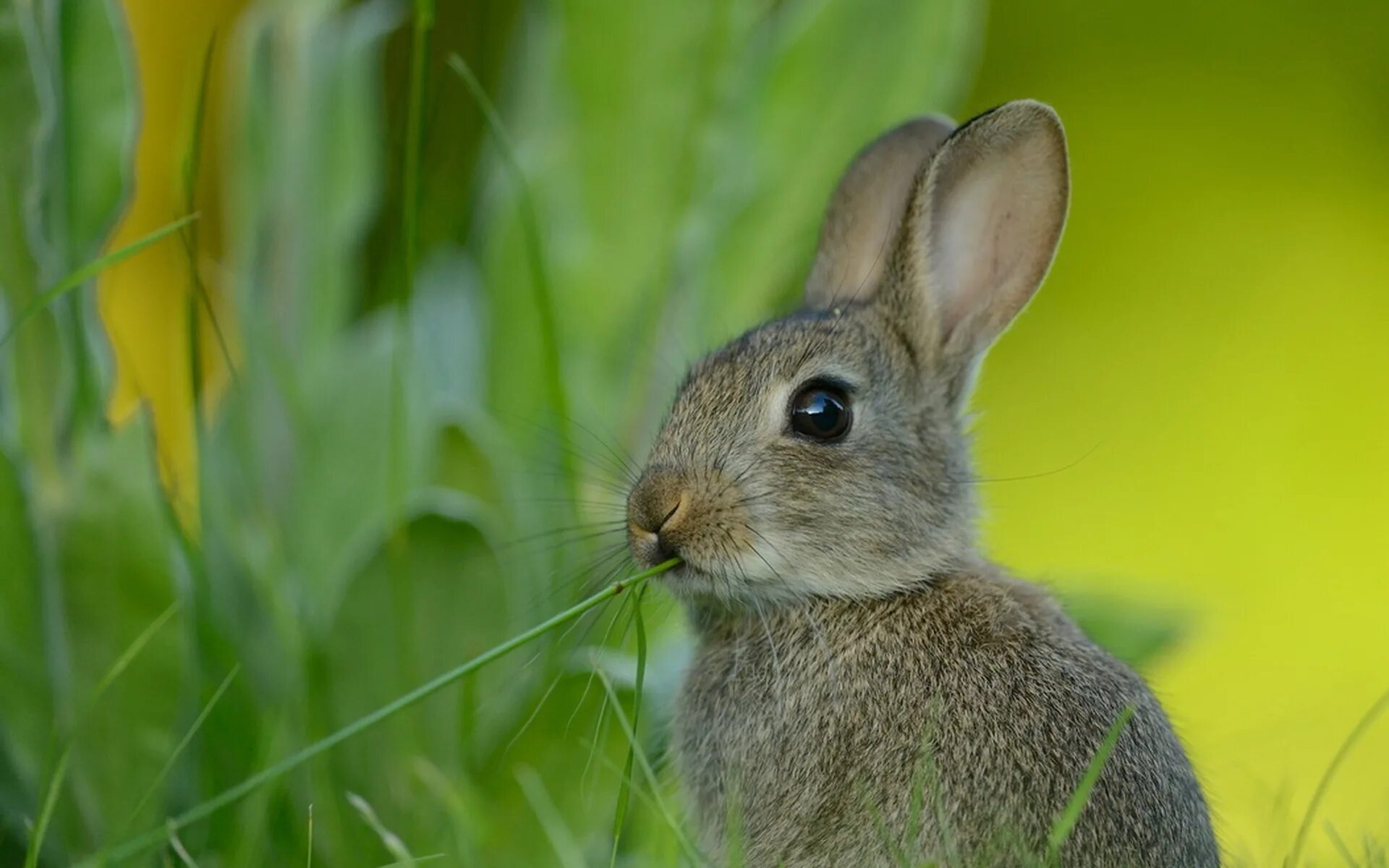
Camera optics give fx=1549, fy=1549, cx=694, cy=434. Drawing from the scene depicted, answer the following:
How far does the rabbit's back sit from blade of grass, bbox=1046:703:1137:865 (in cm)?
1

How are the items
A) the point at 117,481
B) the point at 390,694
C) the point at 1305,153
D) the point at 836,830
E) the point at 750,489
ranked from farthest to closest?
the point at 1305,153
the point at 390,694
the point at 117,481
the point at 750,489
the point at 836,830

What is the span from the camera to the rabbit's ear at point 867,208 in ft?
8.84

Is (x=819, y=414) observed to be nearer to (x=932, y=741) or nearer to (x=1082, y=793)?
(x=932, y=741)

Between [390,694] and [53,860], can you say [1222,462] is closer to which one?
[390,694]

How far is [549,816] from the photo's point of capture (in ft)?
7.39

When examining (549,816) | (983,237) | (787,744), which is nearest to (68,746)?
(549,816)

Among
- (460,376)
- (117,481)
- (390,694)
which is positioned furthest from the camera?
(460,376)

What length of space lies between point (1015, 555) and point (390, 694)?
2.58 meters

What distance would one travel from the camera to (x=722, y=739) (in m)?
2.09

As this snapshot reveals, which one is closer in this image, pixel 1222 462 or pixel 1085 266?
pixel 1222 462

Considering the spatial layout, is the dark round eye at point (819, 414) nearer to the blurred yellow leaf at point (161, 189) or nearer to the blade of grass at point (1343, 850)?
the blade of grass at point (1343, 850)

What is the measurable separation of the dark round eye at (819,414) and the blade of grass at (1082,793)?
546mm

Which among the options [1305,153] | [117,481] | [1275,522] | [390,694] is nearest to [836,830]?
[390,694]

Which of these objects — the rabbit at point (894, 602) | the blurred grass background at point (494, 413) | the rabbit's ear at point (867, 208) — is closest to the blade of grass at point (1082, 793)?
the rabbit at point (894, 602)
